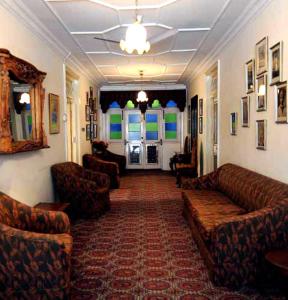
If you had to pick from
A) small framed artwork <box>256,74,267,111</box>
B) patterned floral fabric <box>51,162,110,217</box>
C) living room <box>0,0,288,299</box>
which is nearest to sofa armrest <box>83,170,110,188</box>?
living room <box>0,0,288,299</box>

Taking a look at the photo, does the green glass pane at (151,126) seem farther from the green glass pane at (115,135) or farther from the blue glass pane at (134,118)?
the green glass pane at (115,135)

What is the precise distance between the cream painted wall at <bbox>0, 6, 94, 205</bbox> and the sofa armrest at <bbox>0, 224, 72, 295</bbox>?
3.83 feet

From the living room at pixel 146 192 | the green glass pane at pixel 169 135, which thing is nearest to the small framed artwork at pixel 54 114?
the living room at pixel 146 192

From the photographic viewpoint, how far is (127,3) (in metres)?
4.00

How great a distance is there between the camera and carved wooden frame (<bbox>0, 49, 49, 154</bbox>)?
3.49 metres

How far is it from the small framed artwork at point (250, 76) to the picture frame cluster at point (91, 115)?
515 cm

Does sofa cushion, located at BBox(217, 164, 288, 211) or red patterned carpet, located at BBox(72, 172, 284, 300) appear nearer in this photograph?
red patterned carpet, located at BBox(72, 172, 284, 300)

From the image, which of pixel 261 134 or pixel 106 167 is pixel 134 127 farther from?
pixel 261 134

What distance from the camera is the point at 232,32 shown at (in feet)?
16.6

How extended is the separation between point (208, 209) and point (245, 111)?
4.76 feet

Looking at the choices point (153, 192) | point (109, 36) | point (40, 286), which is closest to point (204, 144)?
point (153, 192)

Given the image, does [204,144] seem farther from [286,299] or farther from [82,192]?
[286,299]

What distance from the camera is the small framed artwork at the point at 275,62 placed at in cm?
337

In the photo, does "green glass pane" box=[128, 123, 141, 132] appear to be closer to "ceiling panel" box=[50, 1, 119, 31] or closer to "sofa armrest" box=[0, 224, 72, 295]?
"ceiling panel" box=[50, 1, 119, 31]
